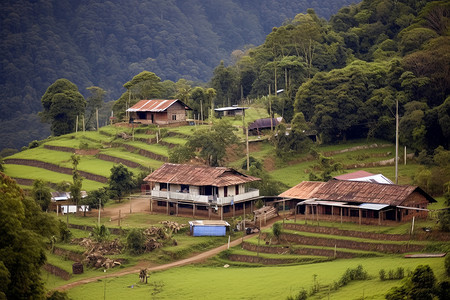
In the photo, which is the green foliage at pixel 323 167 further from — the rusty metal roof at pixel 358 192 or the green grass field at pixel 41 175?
the green grass field at pixel 41 175

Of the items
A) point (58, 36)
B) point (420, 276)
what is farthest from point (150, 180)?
point (58, 36)

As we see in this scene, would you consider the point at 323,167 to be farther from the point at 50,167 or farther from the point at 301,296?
the point at 301,296

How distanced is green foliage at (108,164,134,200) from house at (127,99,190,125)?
20.8 meters

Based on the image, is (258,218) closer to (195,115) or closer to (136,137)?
(136,137)

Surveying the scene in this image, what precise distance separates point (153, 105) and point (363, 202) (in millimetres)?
41021

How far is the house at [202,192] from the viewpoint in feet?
183

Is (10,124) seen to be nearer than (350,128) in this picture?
No

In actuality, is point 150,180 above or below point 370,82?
below

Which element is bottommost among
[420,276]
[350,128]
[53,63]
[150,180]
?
[420,276]

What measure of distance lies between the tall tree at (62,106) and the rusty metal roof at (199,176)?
33403mm

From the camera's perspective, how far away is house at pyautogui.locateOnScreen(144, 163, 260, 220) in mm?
55656

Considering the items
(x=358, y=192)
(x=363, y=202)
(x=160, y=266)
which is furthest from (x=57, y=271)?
(x=358, y=192)

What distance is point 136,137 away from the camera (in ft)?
268

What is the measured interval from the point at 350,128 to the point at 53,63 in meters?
123
